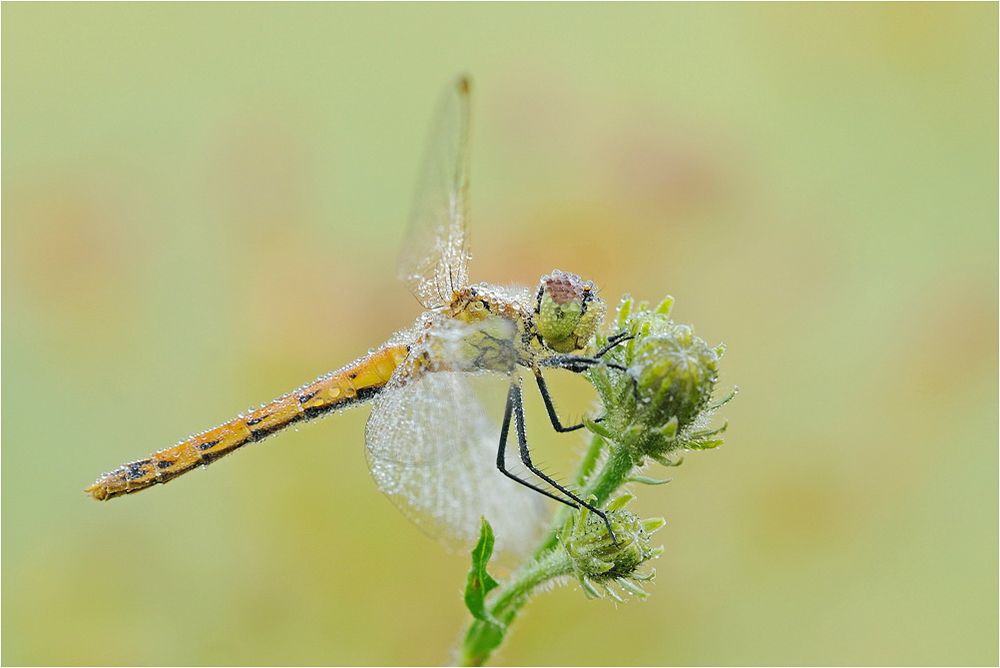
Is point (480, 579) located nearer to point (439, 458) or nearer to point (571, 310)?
point (439, 458)

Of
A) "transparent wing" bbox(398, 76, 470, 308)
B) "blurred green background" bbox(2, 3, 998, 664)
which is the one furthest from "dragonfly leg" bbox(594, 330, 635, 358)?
"blurred green background" bbox(2, 3, 998, 664)

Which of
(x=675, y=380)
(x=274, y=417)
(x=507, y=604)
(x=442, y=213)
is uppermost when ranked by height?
(x=442, y=213)

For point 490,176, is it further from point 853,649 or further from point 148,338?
point 853,649

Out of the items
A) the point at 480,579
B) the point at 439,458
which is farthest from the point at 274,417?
the point at 480,579

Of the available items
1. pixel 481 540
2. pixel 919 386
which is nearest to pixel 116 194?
pixel 481 540

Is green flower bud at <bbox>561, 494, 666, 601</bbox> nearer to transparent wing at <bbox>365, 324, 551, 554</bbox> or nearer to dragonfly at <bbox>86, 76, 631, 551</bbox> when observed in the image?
dragonfly at <bbox>86, 76, 631, 551</bbox>

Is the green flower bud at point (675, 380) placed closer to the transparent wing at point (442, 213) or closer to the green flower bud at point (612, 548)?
the green flower bud at point (612, 548)

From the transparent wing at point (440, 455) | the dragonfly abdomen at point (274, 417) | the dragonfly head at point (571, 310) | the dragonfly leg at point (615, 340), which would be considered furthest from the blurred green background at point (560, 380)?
the dragonfly leg at point (615, 340)
